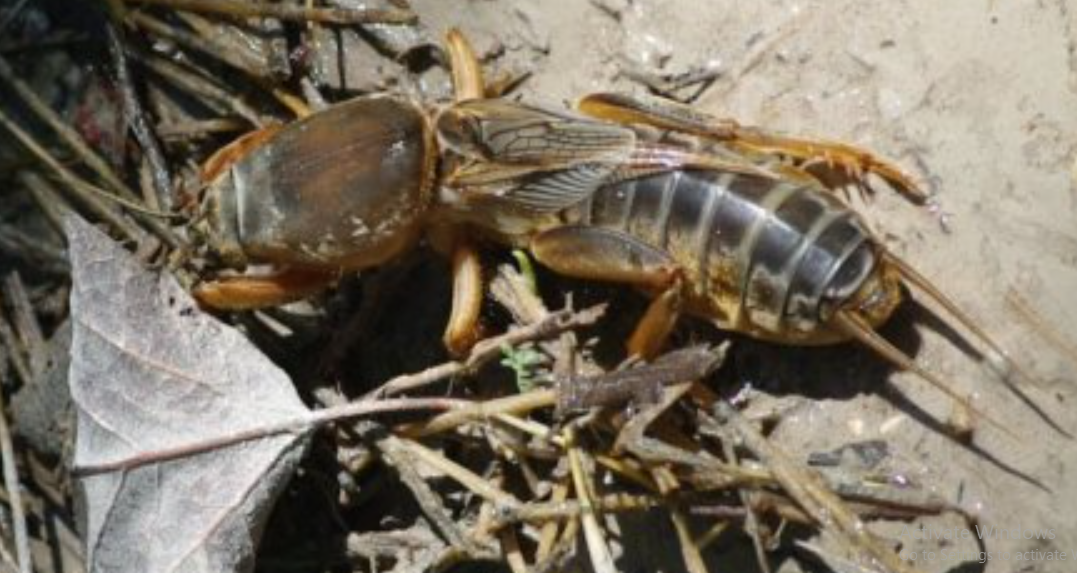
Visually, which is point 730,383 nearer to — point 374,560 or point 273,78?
point 374,560

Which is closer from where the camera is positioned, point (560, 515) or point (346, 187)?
point (560, 515)

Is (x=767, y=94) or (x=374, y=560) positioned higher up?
(x=767, y=94)

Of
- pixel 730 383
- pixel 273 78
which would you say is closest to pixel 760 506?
pixel 730 383

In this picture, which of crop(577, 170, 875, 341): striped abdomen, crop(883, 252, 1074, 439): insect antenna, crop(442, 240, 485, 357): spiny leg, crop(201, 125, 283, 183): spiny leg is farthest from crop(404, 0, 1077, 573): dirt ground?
crop(201, 125, 283, 183): spiny leg

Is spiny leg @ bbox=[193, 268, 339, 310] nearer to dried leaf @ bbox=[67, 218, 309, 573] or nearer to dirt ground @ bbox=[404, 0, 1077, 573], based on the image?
dried leaf @ bbox=[67, 218, 309, 573]

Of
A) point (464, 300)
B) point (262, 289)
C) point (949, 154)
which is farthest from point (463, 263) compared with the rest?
point (949, 154)
